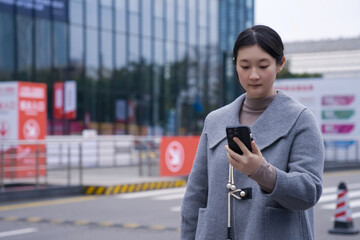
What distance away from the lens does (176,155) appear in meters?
17.9

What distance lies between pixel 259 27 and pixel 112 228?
7.77 m

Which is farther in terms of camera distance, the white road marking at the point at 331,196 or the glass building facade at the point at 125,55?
the glass building facade at the point at 125,55

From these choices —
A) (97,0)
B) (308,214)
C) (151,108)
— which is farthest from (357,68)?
(308,214)

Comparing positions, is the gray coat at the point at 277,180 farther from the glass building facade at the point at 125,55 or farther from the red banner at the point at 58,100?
the red banner at the point at 58,100

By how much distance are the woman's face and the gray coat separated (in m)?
0.10

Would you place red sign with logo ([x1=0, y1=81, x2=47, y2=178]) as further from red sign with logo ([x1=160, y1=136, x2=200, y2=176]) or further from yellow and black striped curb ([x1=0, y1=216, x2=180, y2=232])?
yellow and black striped curb ([x1=0, y1=216, x2=180, y2=232])

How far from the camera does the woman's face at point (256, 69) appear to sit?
2361mm

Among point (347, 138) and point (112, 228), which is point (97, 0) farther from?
point (112, 228)

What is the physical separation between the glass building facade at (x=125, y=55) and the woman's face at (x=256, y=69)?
2160cm

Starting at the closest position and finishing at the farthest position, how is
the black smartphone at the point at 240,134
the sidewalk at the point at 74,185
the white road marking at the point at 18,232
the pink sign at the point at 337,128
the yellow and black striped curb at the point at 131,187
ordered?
the black smartphone at the point at 240,134, the white road marking at the point at 18,232, the sidewalk at the point at 74,185, the yellow and black striped curb at the point at 131,187, the pink sign at the point at 337,128

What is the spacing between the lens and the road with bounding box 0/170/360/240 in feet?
30.4

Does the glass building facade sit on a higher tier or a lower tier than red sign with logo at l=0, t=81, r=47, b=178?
higher

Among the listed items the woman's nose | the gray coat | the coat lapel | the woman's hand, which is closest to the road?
the gray coat

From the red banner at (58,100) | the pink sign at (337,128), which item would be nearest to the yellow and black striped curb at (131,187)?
the red banner at (58,100)
